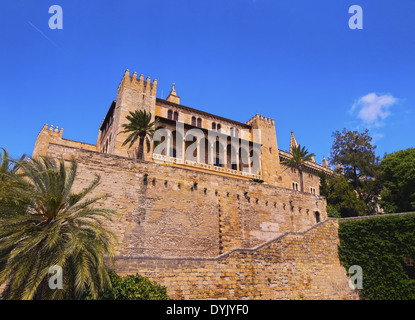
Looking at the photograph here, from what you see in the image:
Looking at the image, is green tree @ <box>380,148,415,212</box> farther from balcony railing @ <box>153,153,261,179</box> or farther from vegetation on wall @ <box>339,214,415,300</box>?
balcony railing @ <box>153,153,261,179</box>

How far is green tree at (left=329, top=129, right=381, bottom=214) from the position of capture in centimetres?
3509

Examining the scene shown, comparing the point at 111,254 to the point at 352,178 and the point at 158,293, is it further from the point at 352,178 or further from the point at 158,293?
the point at 352,178

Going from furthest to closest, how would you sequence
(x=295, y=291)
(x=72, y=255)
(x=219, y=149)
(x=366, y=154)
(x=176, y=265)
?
1. (x=366, y=154)
2. (x=219, y=149)
3. (x=295, y=291)
4. (x=176, y=265)
5. (x=72, y=255)

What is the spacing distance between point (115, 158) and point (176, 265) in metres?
8.94

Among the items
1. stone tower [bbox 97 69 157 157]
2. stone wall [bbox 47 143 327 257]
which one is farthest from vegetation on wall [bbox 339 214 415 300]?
stone tower [bbox 97 69 157 157]

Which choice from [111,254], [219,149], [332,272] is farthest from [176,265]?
[219,149]

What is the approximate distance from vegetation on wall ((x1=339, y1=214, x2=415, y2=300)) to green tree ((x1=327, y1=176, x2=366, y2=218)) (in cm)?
1013

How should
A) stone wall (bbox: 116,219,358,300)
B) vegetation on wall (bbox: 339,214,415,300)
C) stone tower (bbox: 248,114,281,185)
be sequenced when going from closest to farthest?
stone wall (bbox: 116,219,358,300) → vegetation on wall (bbox: 339,214,415,300) → stone tower (bbox: 248,114,281,185)

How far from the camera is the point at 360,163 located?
36250 millimetres

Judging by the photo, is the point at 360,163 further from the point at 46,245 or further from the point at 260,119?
the point at 46,245

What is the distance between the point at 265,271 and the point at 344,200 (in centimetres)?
2004

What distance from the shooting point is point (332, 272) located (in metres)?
19.0

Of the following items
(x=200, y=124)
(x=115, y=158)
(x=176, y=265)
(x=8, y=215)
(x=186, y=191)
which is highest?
(x=200, y=124)

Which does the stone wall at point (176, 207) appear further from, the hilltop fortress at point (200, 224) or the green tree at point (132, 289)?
the green tree at point (132, 289)
